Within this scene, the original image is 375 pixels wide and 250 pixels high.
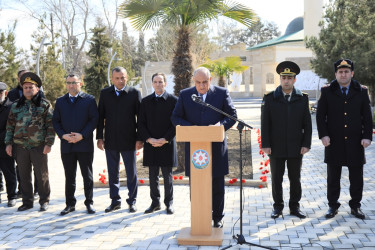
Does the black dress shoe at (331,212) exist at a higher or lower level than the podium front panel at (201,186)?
lower

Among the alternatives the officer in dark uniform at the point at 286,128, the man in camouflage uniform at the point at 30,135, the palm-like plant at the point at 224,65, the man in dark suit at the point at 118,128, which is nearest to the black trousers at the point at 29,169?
the man in camouflage uniform at the point at 30,135

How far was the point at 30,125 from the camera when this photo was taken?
6.16 m

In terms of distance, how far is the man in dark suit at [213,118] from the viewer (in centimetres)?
518

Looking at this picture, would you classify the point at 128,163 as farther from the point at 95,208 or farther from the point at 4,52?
the point at 4,52

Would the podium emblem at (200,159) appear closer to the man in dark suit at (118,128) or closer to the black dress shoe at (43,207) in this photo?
the man in dark suit at (118,128)

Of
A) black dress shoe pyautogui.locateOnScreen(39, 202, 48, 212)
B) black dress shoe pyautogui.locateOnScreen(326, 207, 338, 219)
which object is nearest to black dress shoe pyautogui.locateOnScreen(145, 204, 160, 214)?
black dress shoe pyautogui.locateOnScreen(39, 202, 48, 212)

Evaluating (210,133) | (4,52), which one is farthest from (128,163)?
(4,52)

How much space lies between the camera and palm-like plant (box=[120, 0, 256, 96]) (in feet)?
29.8

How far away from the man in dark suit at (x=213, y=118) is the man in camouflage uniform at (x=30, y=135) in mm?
2164

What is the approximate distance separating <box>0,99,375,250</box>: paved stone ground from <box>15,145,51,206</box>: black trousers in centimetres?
22

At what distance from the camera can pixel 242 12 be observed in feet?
30.6

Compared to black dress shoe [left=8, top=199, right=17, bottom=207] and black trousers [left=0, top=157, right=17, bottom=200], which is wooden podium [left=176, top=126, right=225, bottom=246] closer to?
black dress shoe [left=8, top=199, right=17, bottom=207]

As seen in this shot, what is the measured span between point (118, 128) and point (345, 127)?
3.11 m

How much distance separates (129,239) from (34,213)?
1.90 metres
